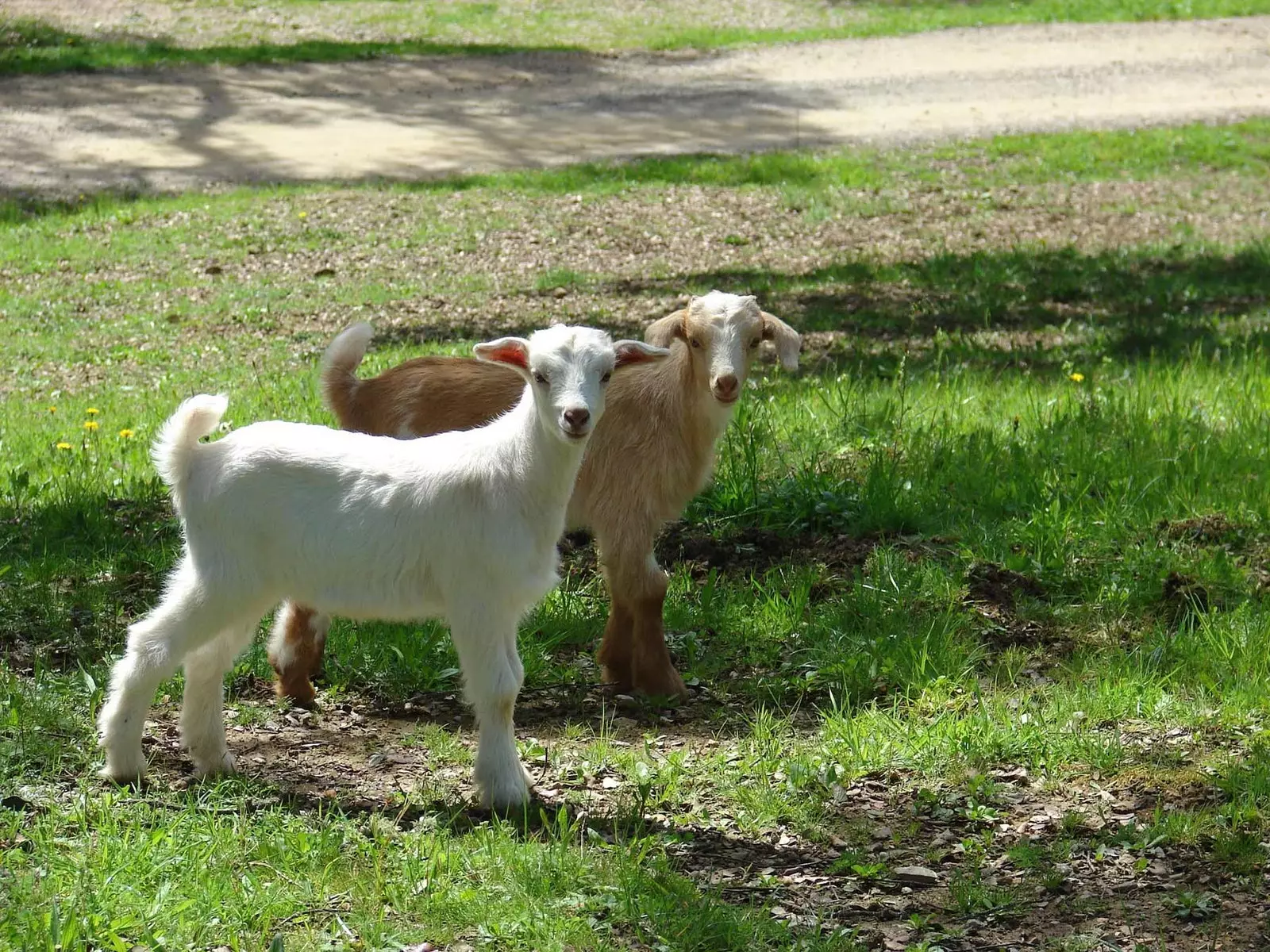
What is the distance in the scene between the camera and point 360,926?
369 centimetres

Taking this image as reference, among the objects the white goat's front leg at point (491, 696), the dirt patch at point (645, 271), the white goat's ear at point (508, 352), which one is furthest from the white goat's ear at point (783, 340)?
the dirt patch at point (645, 271)

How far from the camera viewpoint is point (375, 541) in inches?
176

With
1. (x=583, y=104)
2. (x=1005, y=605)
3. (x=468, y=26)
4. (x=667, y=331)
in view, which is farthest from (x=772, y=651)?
(x=468, y=26)

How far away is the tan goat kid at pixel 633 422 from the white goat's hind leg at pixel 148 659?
841 mm

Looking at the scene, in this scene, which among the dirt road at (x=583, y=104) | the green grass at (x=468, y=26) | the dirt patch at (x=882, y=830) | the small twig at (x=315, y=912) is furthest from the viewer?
the green grass at (x=468, y=26)

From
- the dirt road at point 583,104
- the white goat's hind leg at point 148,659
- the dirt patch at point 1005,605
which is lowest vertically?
the dirt patch at point 1005,605

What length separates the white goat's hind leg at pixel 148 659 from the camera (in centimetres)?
444

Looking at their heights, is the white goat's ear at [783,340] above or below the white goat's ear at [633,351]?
below

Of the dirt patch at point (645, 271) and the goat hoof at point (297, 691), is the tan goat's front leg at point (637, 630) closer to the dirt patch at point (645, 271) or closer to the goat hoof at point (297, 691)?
the goat hoof at point (297, 691)

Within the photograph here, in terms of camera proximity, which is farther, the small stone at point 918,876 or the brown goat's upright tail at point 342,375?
the brown goat's upright tail at point 342,375

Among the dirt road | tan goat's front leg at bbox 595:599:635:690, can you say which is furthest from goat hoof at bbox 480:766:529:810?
the dirt road

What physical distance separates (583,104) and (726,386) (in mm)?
12992

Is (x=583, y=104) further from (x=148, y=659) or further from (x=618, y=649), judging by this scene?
(x=148, y=659)

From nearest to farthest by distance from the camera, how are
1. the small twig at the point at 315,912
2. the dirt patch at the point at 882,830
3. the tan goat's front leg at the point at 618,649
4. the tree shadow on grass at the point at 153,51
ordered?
1. the small twig at the point at 315,912
2. the dirt patch at the point at 882,830
3. the tan goat's front leg at the point at 618,649
4. the tree shadow on grass at the point at 153,51
